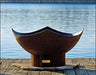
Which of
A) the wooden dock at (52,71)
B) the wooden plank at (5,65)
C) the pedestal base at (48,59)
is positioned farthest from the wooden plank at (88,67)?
the wooden plank at (5,65)

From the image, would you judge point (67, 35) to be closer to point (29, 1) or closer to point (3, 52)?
point (3, 52)

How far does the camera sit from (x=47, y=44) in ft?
22.8

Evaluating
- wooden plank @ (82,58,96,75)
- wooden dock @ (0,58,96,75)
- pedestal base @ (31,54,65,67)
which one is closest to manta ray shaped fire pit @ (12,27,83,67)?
pedestal base @ (31,54,65,67)

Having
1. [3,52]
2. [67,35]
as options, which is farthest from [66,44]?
[3,52]

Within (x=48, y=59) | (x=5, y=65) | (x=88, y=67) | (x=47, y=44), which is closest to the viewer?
(x=47, y=44)

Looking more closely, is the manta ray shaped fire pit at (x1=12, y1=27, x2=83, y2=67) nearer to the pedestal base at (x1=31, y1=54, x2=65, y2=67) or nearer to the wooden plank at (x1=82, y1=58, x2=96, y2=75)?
the pedestal base at (x1=31, y1=54, x2=65, y2=67)

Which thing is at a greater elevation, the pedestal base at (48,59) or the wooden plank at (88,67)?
the pedestal base at (48,59)

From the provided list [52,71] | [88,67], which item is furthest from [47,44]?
[88,67]

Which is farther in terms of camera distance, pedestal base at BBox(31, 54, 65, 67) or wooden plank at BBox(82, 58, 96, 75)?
pedestal base at BBox(31, 54, 65, 67)

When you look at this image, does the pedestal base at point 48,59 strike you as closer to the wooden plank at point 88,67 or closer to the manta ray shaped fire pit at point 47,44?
the manta ray shaped fire pit at point 47,44

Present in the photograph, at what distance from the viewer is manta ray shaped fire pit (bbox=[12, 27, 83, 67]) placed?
6891 millimetres

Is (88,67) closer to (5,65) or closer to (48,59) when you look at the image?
(48,59)

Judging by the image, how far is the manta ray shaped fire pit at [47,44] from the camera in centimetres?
689

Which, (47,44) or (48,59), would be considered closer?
(47,44)
